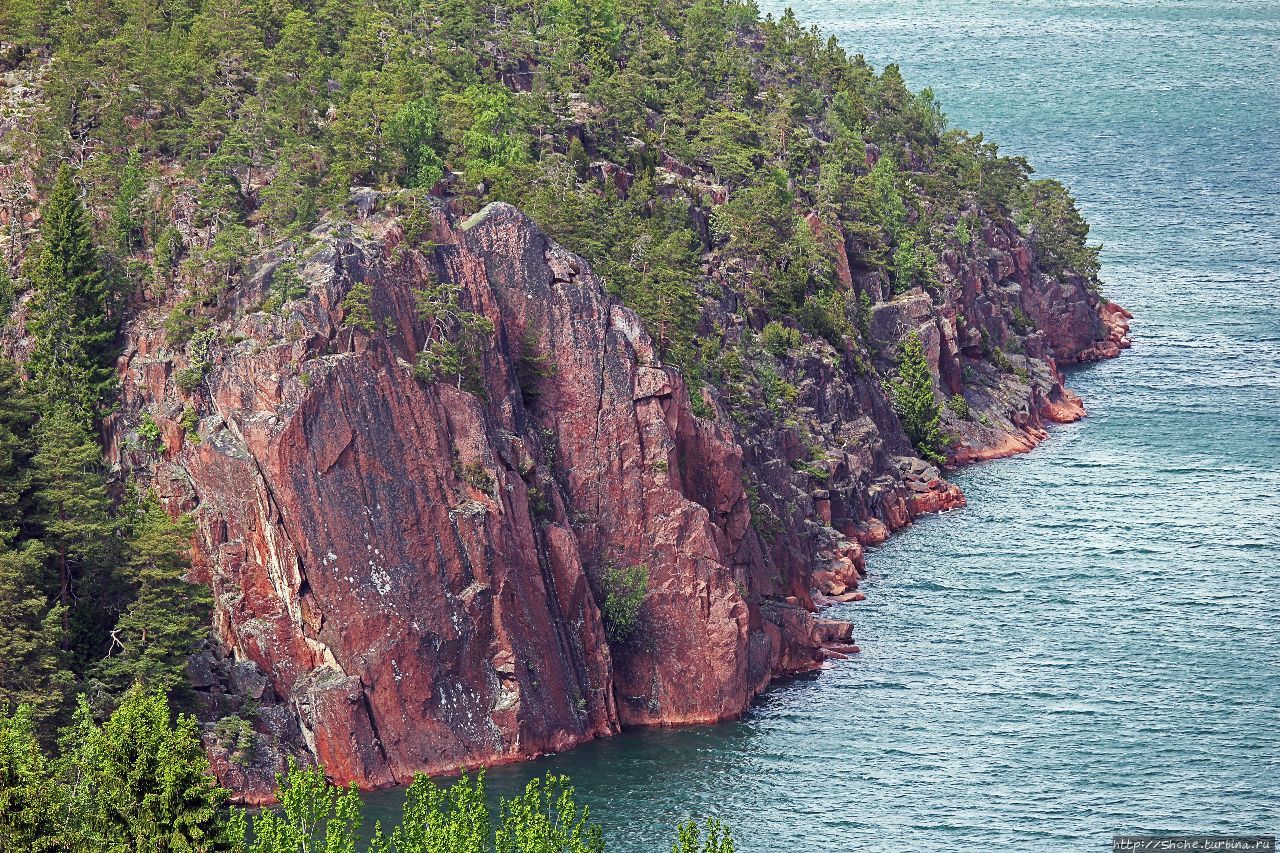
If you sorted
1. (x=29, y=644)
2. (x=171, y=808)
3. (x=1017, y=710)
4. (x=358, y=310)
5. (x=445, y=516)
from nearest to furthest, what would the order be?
(x=171, y=808)
(x=29, y=644)
(x=445, y=516)
(x=358, y=310)
(x=1017, y=710)

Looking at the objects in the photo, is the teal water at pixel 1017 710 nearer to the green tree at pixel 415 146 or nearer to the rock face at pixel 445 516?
the rock face at pixel 445 516

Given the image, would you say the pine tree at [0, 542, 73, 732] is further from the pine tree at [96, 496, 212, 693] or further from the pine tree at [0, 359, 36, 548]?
the pine tree at [96, 496, 212, 693]

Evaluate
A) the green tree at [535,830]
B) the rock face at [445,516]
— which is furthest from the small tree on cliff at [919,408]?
the green tree at [535,830]

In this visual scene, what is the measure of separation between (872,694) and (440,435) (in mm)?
31073

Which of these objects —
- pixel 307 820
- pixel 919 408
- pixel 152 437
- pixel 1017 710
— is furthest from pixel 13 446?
pixel 919 408

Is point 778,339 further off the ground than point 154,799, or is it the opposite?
point 778,339

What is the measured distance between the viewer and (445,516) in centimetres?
13312

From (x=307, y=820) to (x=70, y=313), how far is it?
37481 mm

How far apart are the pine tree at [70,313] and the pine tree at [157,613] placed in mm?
11135

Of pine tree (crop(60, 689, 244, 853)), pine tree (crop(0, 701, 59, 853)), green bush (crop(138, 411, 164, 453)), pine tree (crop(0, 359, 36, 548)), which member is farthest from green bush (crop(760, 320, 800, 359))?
pine tree (crop(0, 701, 59, 853))

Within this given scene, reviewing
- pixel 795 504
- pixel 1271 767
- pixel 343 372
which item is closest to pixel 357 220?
pixel 343 372

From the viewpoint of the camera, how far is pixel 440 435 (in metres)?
134

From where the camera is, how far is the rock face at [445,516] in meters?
130

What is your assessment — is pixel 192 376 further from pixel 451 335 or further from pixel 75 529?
pixel 451 335
